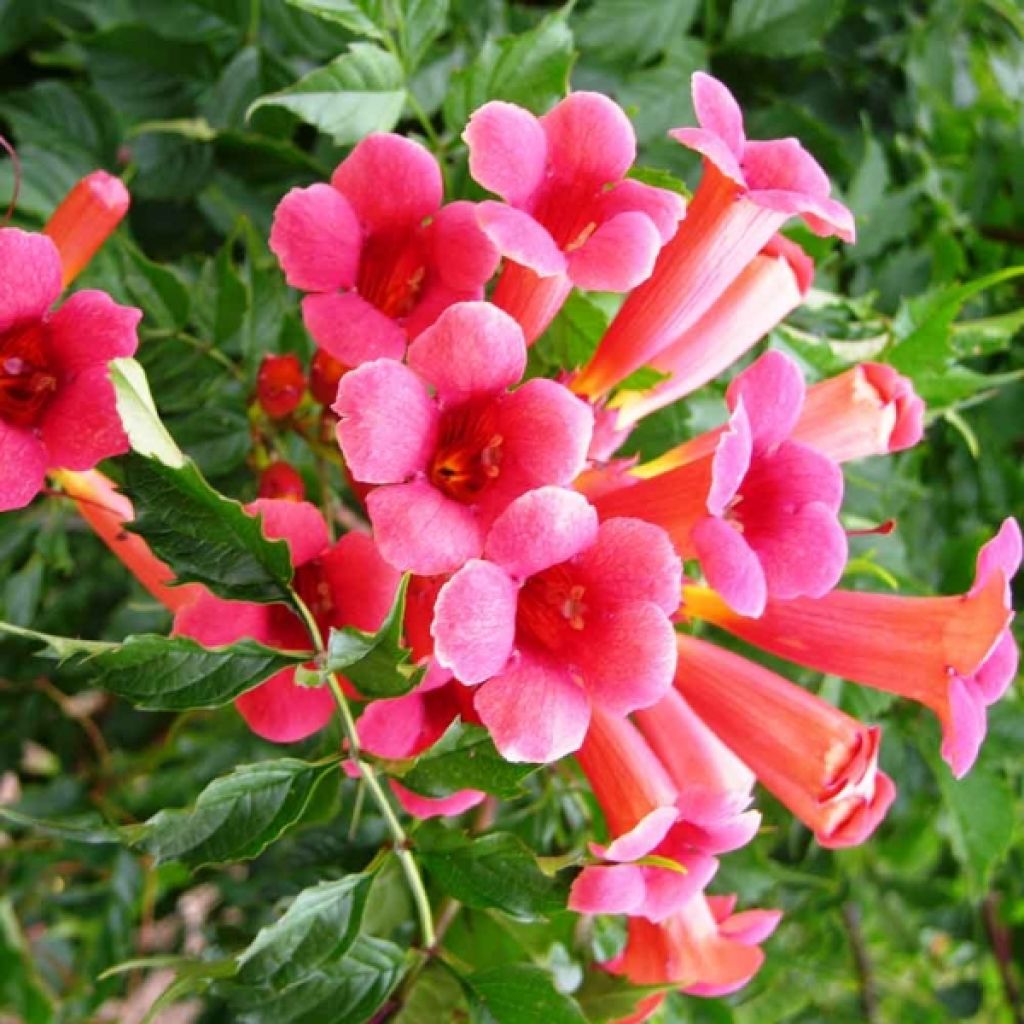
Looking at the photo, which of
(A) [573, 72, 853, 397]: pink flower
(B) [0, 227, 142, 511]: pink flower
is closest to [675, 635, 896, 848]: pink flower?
(A) [573, 72, 853, 397]: pink flower

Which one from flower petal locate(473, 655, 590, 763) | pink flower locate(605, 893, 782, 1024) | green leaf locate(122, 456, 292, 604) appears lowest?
pink flower locate(605, 893, 782, 1024)

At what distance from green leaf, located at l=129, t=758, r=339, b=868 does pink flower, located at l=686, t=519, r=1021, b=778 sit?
35cm

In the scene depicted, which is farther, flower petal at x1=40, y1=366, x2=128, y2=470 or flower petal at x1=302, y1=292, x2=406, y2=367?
flower petal at x1=302, y1=292, x2=406, y2=367

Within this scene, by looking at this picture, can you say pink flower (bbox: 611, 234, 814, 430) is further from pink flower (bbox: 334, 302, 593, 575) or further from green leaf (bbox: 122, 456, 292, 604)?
green leaf (bbox: 122, 456, 292, 604)

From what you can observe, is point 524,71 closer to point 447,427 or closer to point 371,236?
point 371,236

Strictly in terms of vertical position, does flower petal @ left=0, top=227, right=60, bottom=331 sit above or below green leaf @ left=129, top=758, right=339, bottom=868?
above

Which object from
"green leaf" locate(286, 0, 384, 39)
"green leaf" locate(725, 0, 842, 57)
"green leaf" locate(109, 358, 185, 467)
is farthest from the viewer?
"green leaf" locate(725, 0, 842, 57)

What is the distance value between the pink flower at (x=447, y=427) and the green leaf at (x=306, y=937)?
25cm

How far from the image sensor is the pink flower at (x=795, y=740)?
2.64 feet

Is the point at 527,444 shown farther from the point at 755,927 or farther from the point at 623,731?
the point at 755,927

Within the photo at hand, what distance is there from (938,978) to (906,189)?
2.14 m

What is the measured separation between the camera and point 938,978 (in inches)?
112

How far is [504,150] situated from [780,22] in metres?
0.75

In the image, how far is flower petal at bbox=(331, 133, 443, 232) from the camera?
79 cm
